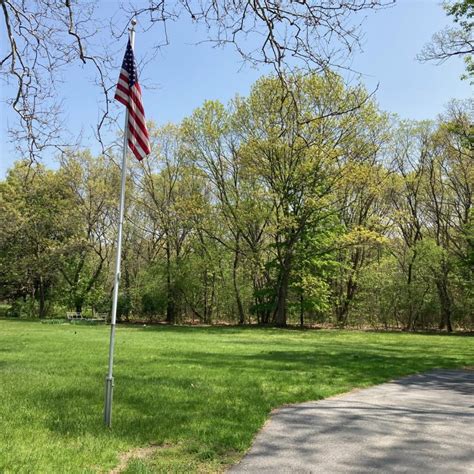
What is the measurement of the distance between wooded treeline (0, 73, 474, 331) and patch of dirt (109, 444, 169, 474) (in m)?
24.9

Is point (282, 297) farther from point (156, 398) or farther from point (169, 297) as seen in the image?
point (156, 398)

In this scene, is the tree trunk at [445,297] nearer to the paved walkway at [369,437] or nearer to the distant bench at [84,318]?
the distant bench at [84,318]

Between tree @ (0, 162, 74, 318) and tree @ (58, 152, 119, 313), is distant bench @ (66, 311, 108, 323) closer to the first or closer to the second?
tree @ (58, 152, 119, 313)

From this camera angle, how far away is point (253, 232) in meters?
35.7

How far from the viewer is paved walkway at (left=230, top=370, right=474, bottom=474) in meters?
5.09

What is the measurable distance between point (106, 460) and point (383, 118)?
31.1 metres

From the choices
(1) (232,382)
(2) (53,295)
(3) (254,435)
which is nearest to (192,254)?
(2) (53,295)

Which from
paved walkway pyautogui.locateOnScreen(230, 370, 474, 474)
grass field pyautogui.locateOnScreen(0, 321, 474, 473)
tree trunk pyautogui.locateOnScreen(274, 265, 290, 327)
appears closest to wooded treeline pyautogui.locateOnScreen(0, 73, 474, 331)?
tree trunk pyautogui.locateOnScreen(274, 265, 290, 327)

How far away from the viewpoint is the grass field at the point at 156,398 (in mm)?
5211

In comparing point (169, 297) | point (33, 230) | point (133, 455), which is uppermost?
point (33, 230)

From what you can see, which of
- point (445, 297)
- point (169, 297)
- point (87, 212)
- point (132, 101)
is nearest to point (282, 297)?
point (169, 297)

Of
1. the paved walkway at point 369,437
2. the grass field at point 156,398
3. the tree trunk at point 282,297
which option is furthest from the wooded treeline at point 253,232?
the paved walkway at point 369,437

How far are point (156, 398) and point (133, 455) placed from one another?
2.74 meters

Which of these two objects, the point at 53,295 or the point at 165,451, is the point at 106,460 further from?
the point at 53,295
